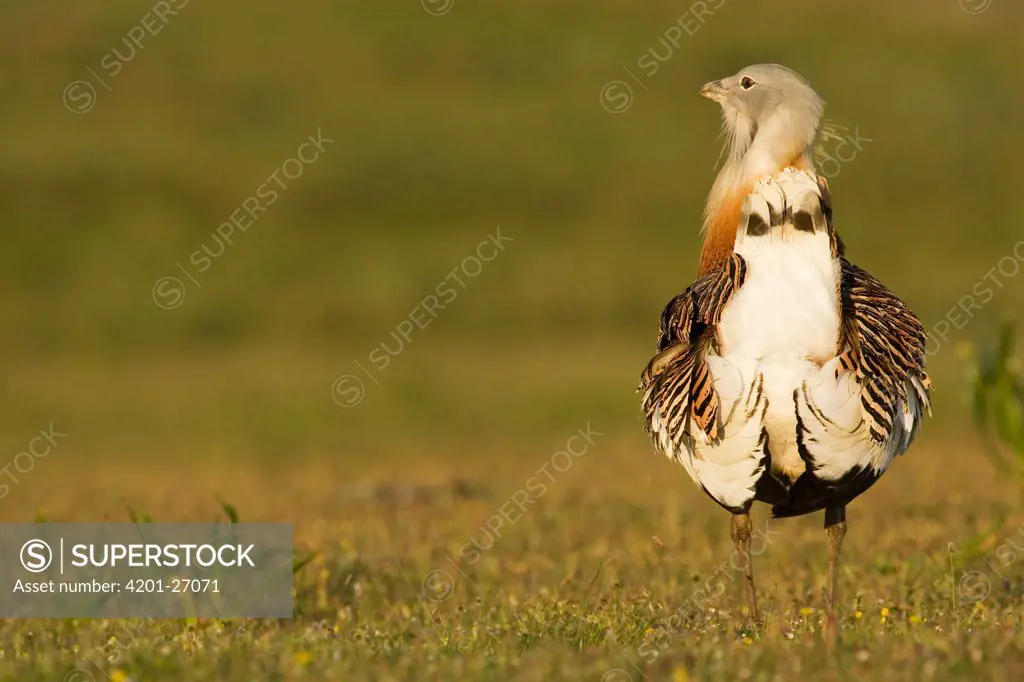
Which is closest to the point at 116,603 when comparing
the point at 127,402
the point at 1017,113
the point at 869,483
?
the point at 869,483

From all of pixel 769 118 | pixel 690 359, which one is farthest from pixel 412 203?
pixel 690 359

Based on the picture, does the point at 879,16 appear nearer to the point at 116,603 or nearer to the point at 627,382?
the point at 627,382

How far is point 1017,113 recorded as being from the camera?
28.9m

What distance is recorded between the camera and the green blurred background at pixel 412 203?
1755 centimetres

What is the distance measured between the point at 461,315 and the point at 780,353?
56.5 feet

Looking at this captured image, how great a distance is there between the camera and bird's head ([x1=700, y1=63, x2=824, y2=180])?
18.6 ft

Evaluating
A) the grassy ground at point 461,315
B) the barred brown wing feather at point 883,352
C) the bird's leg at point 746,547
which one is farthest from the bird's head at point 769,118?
the grassy ground at point 461,315

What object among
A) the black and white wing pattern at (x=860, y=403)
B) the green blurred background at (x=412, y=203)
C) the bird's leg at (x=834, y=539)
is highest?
the green blurred background at (x=412, y=203)

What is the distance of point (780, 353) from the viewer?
518cm

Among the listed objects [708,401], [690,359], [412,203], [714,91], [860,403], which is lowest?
[860,403]

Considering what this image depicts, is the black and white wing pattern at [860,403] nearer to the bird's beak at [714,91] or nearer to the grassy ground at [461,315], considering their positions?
the grassy ground at [461,315]

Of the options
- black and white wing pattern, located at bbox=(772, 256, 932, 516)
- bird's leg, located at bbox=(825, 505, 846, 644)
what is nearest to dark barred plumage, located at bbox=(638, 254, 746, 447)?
black and white wing pattern, located at bbox=(772, 256, 932, 516)

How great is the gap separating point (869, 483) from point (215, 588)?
301 cm

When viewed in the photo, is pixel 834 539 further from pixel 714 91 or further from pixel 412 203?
pixel 412 203
